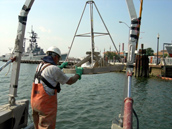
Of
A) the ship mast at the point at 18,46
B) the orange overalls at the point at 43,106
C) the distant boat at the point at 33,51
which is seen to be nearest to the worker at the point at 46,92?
the orange overalls at the point at 43,106

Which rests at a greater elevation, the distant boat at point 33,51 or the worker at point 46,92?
the distant boat at point 33,51

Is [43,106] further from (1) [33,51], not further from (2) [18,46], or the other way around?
(1) [33,51]

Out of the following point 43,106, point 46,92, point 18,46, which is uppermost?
point 18,46

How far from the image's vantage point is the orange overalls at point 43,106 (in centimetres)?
331

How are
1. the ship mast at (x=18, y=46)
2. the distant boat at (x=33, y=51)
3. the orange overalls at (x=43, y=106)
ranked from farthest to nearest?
the distant boat at (x=33, y=51)
the ship mast at (x=18, y=46)
the orange overalls at (x=43, y=106)

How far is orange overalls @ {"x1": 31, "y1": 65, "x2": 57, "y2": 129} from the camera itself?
331cm

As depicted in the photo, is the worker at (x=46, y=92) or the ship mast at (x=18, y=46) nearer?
the worker at (x=46, y=92)

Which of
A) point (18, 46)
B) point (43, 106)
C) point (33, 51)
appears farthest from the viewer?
point (33, 51)

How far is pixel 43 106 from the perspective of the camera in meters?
3.31

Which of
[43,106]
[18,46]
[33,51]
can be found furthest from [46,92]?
[33,51]

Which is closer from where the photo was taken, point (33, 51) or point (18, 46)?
point (18, 46)

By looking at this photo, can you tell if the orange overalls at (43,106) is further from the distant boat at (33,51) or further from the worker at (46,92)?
the distant boat at (33,51)

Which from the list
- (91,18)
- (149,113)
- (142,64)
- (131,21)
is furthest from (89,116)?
(142,64)

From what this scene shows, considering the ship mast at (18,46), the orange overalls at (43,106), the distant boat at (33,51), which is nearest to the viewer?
the orange overalls at (43,106)
